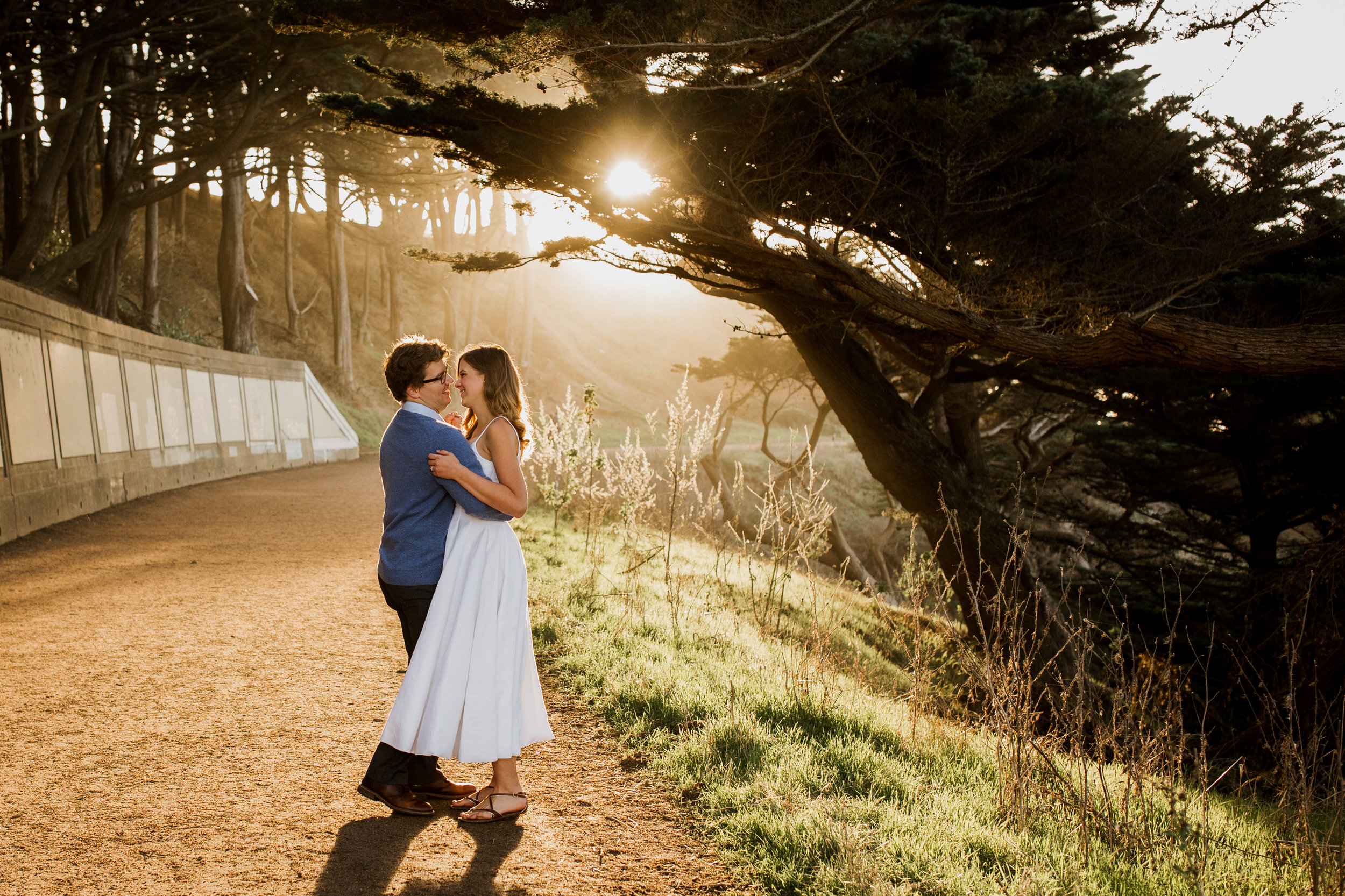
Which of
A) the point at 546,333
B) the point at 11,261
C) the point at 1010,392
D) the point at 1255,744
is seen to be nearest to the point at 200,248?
the point at 11,261

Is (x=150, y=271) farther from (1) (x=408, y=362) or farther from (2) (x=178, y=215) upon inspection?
(1) (x=408, y=362)

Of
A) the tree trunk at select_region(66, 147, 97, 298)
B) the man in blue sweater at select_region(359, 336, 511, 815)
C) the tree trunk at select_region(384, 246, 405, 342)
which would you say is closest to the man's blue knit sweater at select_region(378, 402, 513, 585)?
the man in blue sweater at select_region(359, 336, 511, 815)

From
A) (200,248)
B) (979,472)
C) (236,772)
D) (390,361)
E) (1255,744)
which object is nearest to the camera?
(390,361)

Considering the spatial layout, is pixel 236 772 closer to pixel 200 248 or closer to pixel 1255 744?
pixel 1255 744

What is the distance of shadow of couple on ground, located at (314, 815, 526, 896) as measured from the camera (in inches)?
107

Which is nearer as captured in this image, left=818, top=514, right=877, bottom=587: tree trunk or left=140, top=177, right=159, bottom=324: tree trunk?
left=818, top=514, right=877, bottom=587: tree trunk

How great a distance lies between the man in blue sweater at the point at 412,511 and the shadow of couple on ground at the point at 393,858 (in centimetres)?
11

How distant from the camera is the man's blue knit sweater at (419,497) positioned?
3.14m

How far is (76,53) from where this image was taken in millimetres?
15172

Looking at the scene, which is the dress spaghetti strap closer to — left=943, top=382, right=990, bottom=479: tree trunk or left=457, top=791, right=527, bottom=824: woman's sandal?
left=457, top=791, right=527, bottom=824: woman's sandal

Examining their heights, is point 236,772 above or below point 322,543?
above

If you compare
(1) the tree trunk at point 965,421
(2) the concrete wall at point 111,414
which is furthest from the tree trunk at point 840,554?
(2) the concrete wall at point 111,414

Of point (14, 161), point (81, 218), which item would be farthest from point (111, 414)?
point (14, 161)

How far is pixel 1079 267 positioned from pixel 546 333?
51607mm
